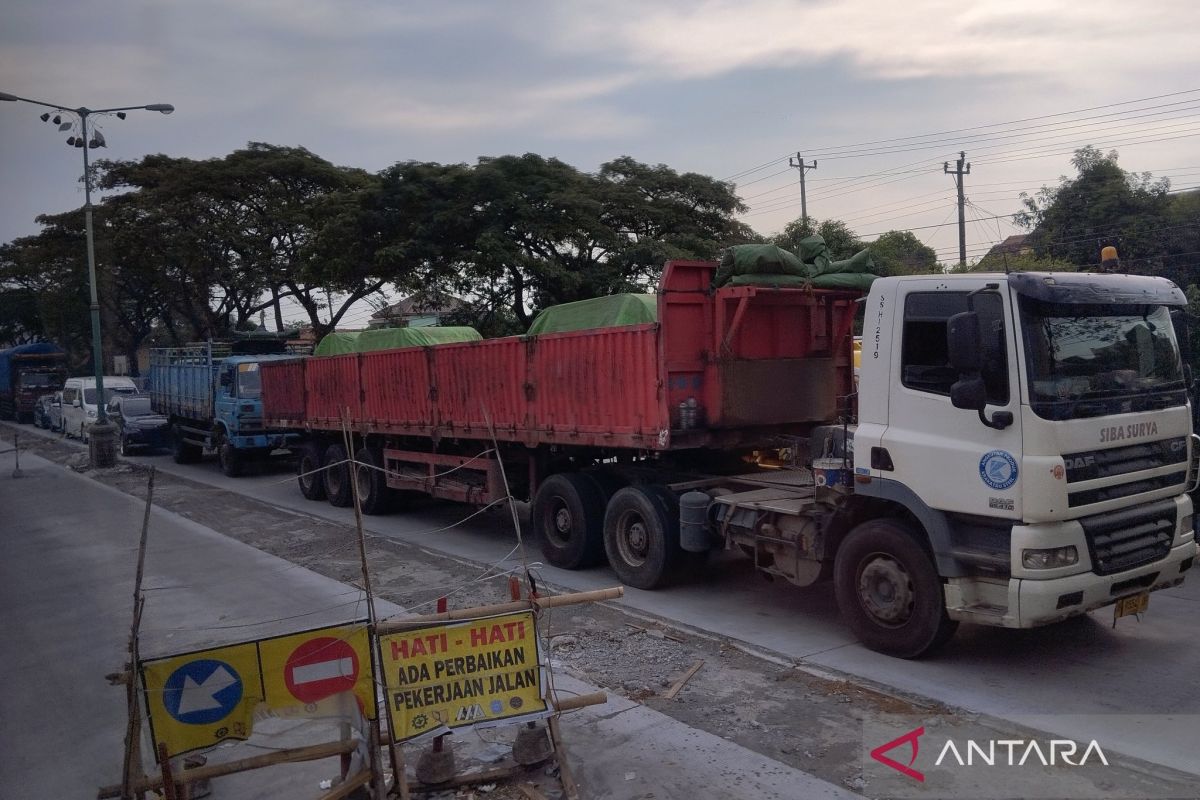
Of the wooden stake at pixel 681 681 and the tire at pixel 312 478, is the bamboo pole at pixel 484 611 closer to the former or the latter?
the wooden stake at pixel 681 681

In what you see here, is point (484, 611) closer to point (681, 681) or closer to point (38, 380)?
point (681, 681)

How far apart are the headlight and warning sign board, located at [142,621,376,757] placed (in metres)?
3.86

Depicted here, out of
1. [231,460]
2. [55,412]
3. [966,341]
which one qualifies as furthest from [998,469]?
[55,412]

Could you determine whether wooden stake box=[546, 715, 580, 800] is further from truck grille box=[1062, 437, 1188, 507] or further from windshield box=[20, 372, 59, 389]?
windshield box=[20, 372, 59, 389]

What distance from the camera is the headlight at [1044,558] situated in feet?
18.1

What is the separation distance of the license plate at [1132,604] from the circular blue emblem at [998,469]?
52.1 inches

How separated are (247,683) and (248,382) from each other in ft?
52.2

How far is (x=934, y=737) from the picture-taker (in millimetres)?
5160

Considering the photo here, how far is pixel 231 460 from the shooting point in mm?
19172

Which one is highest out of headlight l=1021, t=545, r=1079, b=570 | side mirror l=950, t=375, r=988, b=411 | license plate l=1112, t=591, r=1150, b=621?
side mirror l=950, t=375, r=988, b=411

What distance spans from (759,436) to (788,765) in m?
4.33

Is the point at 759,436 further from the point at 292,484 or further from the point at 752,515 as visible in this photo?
the point at 292,484

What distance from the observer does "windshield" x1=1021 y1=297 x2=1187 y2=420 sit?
18.6ft

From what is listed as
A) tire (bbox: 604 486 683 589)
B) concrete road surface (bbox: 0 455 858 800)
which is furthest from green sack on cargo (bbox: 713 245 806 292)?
concrete road surface (bbox: 0 455 858 800)
